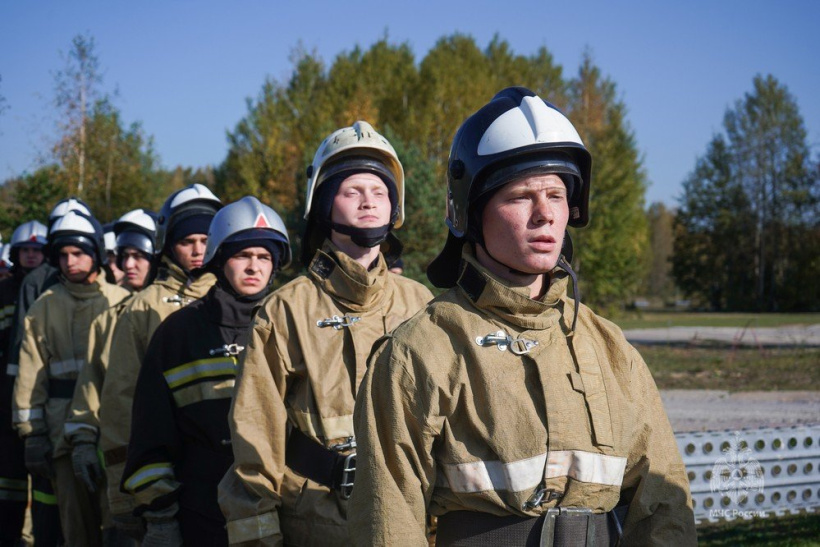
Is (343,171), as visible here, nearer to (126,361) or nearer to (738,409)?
(126,361)

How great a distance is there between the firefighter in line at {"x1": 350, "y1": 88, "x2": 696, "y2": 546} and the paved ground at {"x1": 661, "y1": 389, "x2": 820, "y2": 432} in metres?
9.75

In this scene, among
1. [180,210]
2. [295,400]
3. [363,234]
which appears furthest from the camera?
[180,210]

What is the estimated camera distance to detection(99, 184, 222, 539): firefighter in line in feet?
17.2

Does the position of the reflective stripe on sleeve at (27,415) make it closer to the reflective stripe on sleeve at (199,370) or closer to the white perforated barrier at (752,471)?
the reflective stripe on sleeve at (199,370)

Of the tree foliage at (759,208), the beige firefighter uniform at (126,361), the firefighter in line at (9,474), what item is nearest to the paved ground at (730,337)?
the firefighter in line at (9,474)

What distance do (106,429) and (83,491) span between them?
1.88m

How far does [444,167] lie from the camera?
38219mm

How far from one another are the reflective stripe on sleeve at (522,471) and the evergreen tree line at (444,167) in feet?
73.6

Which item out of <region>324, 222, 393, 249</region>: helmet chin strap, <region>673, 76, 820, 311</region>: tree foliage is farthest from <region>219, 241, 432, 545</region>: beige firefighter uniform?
<region>673, 76, 820, 311</region>: tree foliage

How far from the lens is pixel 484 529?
2.42 meters

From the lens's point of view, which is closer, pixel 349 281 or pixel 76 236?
pixel 349 281

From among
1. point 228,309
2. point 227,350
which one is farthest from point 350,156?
point 227,350

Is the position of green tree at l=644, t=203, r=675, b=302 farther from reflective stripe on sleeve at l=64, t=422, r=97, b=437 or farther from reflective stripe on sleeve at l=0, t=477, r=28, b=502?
reflective stripe on sleeve at l=64, t=422, r=97, b=437

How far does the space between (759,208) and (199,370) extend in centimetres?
6821
